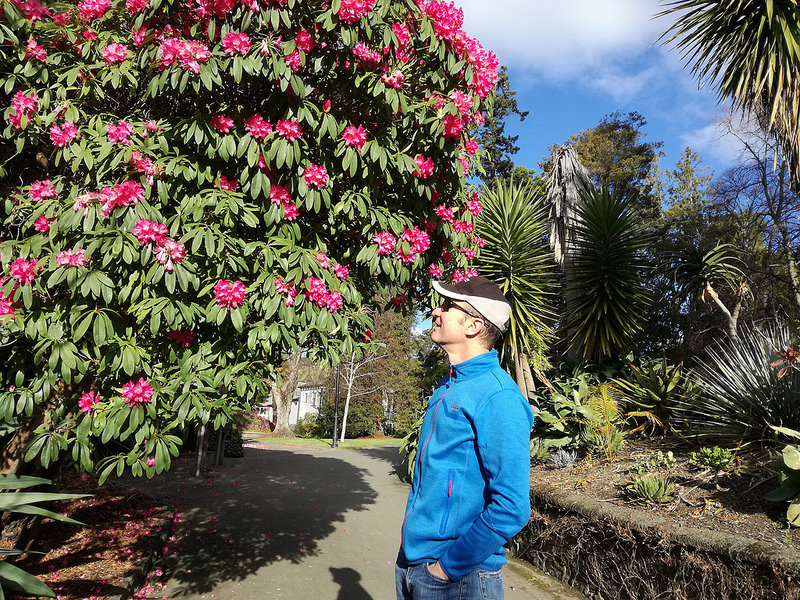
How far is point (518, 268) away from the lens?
9.05m

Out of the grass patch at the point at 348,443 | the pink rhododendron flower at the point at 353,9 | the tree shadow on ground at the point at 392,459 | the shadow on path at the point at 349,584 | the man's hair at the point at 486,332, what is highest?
the pink rhododendron flower at the point at 353,9

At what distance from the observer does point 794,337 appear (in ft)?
21.7

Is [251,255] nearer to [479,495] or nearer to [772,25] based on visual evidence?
[479,495]

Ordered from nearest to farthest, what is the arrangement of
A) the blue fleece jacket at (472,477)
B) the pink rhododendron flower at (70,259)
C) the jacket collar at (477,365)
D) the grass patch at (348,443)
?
the blue fleece jacket at (472,477) < the jacket collar at (477,365) < the pink rhododendron flower at (70,259) < the grass patch at (348,443)

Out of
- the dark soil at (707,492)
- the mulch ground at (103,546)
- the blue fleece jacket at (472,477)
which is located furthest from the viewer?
the mulch ground at (103,546)

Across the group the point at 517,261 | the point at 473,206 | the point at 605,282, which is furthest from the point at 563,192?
the point at 473,206

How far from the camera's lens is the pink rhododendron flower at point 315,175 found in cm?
334

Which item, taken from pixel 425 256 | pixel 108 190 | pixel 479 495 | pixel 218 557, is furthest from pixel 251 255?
pixel 218 557

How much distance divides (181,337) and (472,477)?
2.12 meters

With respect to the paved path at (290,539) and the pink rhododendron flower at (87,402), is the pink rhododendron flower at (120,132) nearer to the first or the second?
the pink rhododendron flower at (87,402)

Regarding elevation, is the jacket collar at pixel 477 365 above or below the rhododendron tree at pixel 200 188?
below

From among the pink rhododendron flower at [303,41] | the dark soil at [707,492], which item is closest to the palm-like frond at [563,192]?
the dark soil at [707,492]

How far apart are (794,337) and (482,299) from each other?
21.0 ft

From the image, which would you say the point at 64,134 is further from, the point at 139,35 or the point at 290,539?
the point at 290,539
